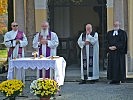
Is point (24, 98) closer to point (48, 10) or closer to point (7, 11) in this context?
point (48, 10)

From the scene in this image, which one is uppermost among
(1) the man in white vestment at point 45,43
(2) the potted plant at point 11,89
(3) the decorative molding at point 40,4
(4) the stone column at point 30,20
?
(3) the decorative molding at point 40,4

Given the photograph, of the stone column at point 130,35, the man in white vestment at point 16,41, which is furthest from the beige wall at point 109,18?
the man in white vestment at point 16,41

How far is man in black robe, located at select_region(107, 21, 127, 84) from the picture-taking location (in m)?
14.8

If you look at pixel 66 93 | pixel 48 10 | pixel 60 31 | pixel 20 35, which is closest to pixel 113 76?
pixel 66 93

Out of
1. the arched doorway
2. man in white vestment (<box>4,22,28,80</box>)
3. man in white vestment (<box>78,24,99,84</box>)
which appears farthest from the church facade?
man in white vestment (<box>4,22,28,80</box>)

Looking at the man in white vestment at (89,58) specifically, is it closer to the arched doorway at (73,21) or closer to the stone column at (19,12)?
the arched doorway at (73,21)

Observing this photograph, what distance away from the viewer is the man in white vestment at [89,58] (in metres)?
15.0

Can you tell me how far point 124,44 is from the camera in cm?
1473

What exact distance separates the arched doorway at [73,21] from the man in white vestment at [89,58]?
2767 mm

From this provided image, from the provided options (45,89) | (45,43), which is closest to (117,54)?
(45,43)

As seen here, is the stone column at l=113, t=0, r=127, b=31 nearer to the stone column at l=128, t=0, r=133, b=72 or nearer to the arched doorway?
the stone column at l=128, t=0, r=133, b=72

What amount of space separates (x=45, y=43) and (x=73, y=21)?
27.7 feet

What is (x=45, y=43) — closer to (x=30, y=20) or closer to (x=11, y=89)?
(x=11, y=89)

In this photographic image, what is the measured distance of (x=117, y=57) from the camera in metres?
14.9
